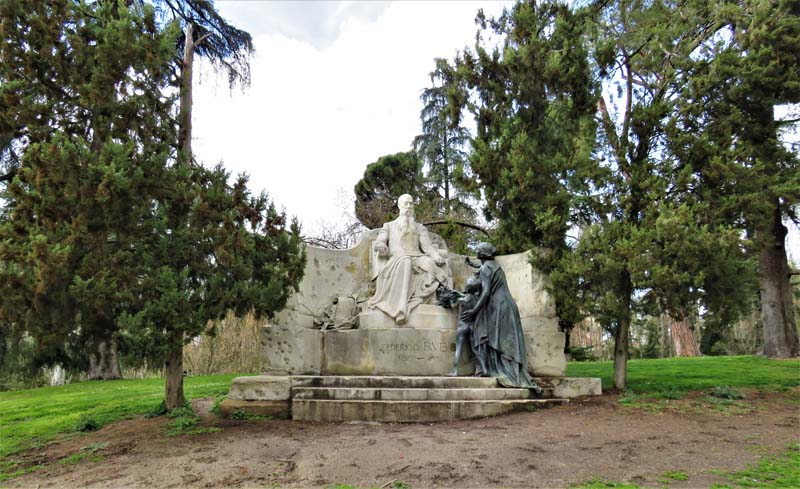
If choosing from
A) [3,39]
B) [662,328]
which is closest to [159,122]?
[3,39]

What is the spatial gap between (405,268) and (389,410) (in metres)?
2.65

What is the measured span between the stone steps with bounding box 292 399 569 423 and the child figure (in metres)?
1.03

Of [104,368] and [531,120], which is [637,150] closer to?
[531,120]

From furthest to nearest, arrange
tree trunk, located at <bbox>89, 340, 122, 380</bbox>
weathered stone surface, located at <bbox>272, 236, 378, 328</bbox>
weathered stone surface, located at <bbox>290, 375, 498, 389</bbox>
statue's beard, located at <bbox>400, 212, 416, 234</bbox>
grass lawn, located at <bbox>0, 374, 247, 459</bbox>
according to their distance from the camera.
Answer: tree trunk, located at <bbox>89, 340, 122, 380</bbox>, statue's beard, located at <bbox>400, 212, 416, 234</bbox>, weathered stone surface, located at <bbox>272, 236, 378, 328</bbox>, weathered stone surface, located at <bbox>290, 375, 498, 389</bbox>, grass lawn, located at <bbox>0, 374, 247, 459</bbox>

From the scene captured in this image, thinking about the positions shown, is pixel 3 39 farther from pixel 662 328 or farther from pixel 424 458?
pixel 662 328

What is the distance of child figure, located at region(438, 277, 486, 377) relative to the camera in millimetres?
7223

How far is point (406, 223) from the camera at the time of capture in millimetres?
8750

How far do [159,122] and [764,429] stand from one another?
23.7 ft

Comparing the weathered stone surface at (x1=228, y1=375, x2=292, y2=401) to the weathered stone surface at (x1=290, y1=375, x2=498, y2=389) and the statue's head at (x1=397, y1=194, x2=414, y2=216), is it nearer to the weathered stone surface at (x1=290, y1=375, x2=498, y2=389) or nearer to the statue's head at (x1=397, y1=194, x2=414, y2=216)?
the weathered stone surface at (x1=290, y1=375, x2=498, y2=389)

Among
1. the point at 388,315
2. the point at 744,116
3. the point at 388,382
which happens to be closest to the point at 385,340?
the point at 388,315

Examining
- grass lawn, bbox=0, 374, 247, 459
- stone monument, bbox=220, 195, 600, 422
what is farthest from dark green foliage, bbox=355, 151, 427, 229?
grass lawn, bbox=0, 374, 247, 459

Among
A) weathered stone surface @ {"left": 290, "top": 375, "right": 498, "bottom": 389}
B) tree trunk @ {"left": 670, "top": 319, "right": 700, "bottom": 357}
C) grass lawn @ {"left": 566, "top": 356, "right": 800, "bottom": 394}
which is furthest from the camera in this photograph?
tree trunk @ {"left": 670, "top": 319, "right": 700, "bottom": 357}

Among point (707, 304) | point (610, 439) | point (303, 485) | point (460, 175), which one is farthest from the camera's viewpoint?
point (460, 175)

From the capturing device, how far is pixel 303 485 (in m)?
3.83
